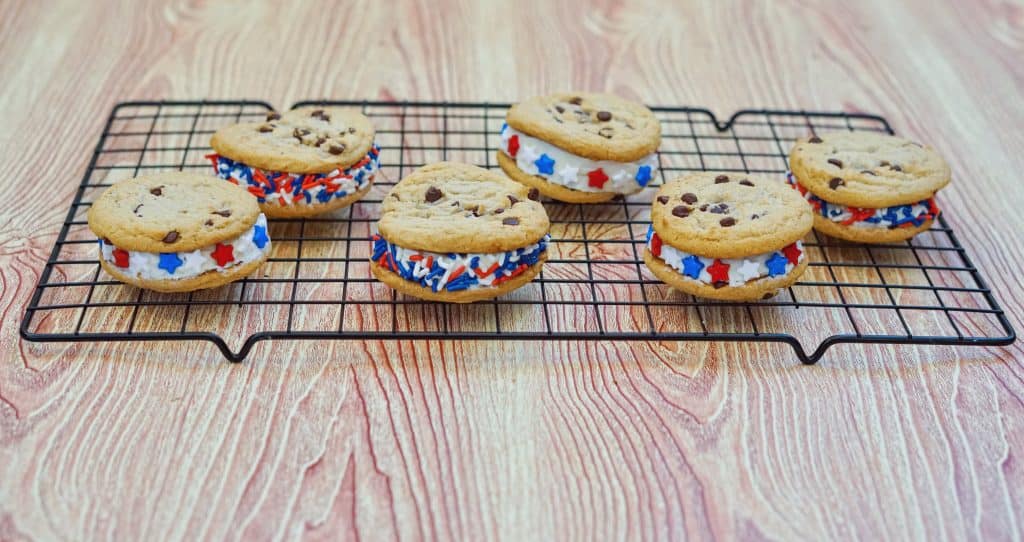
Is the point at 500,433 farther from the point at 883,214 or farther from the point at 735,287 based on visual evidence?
the point at 883,214

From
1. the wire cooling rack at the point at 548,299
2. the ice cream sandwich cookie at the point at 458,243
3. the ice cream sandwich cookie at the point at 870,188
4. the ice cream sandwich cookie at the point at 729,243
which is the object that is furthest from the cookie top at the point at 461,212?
the ice cream sandwich cookie at the point at 870,188

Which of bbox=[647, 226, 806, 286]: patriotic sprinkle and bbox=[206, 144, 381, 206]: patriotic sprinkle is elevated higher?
bbox=[647, 226, 806, 286]: patriotic sprinkle

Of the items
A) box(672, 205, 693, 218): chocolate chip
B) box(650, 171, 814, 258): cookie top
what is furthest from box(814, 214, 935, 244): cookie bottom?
box(672, 205, 693, 218): chocolate chip

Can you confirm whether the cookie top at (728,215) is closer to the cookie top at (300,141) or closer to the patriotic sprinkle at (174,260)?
the cookie top at (300,141)

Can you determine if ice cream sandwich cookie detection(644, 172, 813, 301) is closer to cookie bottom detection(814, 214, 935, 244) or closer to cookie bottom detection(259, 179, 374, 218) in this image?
cookie bottom detection(814, 214, 935, 244)

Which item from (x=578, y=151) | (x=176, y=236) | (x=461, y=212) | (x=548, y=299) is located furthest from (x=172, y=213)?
(x=578, y=151)
